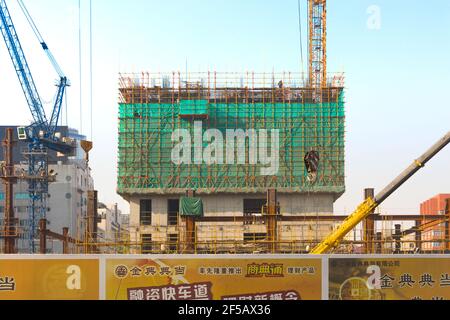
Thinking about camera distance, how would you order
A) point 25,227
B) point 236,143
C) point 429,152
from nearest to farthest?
point 429,152 < point 236,143 < point 25,227

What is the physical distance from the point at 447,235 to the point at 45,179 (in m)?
74.8

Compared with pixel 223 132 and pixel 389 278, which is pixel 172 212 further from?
pixel 389 278

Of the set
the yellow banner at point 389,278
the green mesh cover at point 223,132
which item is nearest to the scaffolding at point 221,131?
the green mesh cover at point 223,132

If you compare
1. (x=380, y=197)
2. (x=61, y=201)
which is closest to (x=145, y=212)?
(x=380, y=197)

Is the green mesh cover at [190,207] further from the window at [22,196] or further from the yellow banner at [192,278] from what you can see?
the window at [22,196]

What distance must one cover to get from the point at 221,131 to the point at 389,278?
158 ft

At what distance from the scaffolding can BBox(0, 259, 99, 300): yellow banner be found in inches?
1797

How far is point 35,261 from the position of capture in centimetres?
2714

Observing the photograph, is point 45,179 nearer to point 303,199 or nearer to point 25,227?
point 25,227

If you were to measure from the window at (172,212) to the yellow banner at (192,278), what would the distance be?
154ft

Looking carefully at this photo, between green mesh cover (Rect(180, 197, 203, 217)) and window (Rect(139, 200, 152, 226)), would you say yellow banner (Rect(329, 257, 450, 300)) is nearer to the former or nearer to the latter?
green mesh cover (Rect(180, 197, 203, 217))

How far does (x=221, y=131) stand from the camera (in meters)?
74.6

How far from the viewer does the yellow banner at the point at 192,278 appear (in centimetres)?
2753
